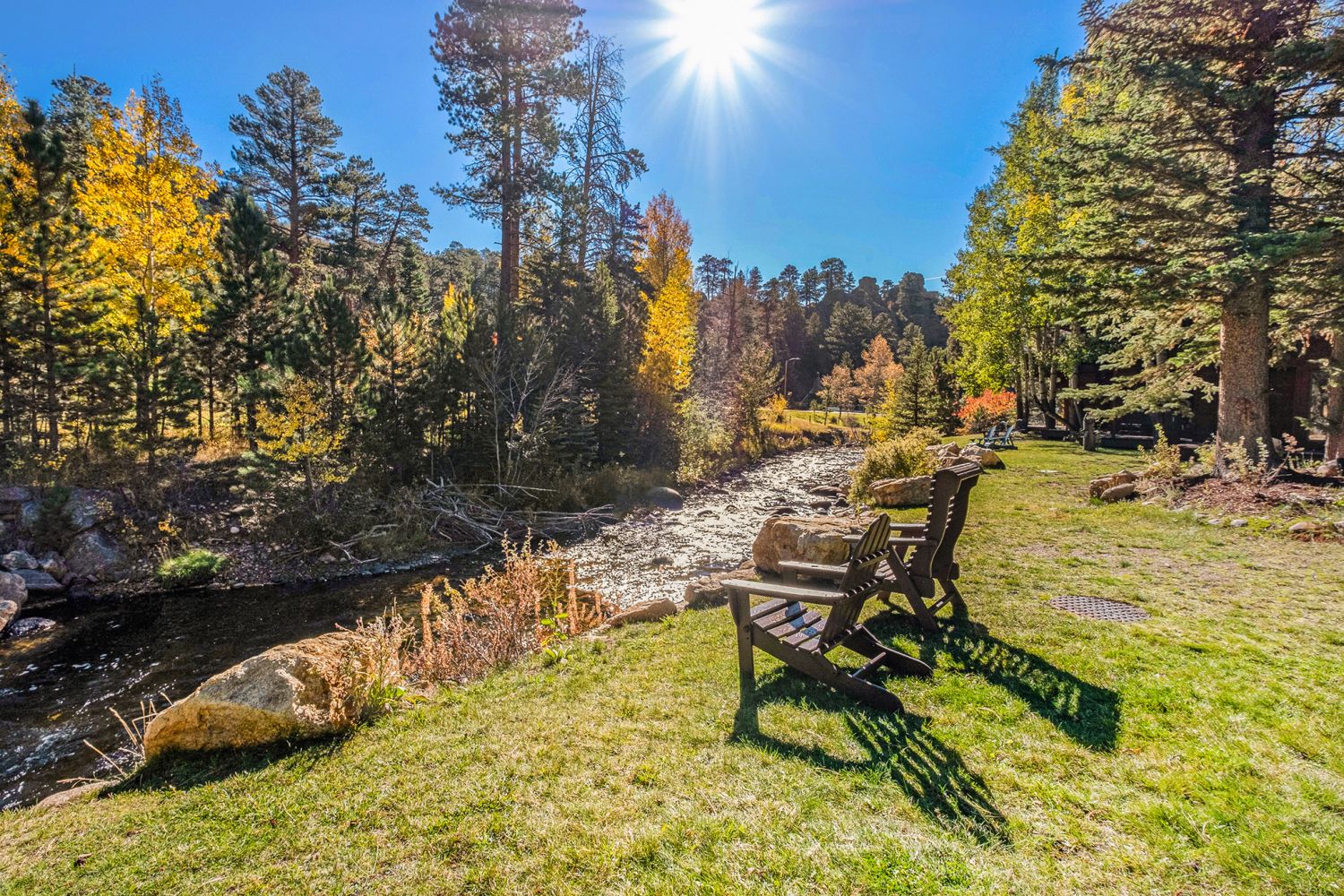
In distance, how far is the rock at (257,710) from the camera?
138 inches

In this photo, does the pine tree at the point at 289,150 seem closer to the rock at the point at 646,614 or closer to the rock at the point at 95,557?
the rock at the point at 95,557

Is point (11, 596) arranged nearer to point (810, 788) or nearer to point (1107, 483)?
point (810, 788)

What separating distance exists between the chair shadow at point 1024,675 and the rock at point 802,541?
5.13 feet

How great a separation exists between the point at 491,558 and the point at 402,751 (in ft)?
25.5

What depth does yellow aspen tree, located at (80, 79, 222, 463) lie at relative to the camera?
11242 mm

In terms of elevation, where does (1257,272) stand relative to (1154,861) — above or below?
above

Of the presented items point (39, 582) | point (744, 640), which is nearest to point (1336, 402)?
point (744, 640)

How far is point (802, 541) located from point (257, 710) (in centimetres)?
549

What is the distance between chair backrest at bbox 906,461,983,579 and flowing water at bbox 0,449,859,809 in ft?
14.2

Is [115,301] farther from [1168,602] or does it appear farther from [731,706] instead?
[1168,602]

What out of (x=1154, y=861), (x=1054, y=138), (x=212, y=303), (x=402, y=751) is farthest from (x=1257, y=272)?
(x=212, y=303)

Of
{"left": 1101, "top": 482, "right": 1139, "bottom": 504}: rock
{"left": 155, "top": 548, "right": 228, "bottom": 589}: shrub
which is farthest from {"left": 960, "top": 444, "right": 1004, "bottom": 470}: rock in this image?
{"left": 155, "top": 548, "right": 228, "bottom": 589}: shrub

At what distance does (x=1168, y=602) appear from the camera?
4.70m

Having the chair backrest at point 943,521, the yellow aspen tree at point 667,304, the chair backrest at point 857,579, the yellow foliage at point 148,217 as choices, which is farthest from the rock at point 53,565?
the yellow aspen tree at point 667,304
